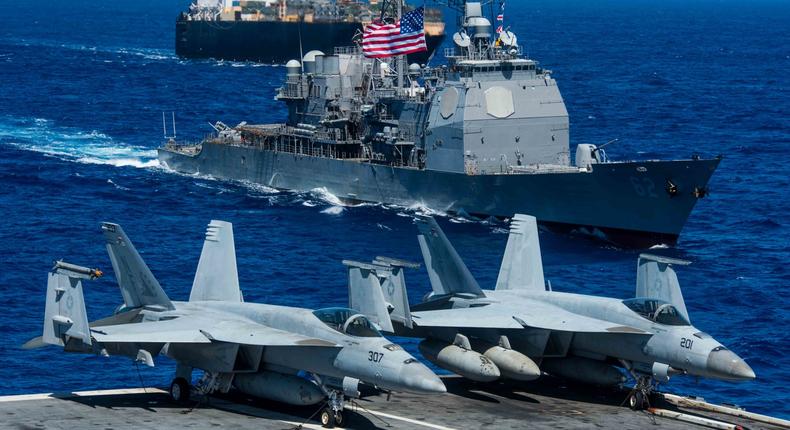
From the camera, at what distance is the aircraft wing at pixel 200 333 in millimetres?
38500

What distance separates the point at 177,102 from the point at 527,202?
246 feet

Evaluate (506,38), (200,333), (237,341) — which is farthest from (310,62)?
(237,341)

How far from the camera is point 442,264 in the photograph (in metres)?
45.4

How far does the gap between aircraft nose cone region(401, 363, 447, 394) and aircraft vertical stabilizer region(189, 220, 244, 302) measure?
9.69 metres

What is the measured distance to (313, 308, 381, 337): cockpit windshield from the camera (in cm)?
3825

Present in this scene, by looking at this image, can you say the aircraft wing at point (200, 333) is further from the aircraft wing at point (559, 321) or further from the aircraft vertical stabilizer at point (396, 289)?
the aircraft wing at point (559, 321)

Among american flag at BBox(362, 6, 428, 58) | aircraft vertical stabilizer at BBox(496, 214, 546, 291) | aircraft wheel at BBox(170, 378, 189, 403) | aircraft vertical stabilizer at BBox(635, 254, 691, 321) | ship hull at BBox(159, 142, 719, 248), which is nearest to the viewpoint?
aircraft wheel at BBox(170, 378, 189, 403)

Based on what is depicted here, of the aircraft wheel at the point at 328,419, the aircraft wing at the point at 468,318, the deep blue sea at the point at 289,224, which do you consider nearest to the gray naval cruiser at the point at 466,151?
the deep blue sea at the point at 289,224

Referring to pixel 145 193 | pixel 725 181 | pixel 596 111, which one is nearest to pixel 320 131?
pixel 145 193

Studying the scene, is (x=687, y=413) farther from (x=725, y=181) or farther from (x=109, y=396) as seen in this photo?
(x=725, y=181)

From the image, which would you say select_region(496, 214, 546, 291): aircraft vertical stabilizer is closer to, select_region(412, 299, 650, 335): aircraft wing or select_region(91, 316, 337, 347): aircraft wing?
select_region(412, 299, 650, 335): aircraft wing

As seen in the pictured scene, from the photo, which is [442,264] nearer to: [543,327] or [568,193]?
[543,327]

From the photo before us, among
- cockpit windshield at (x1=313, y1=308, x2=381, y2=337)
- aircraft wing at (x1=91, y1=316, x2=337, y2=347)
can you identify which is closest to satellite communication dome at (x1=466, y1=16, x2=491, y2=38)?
aircraft wing at (x1=91, y1=316, x2=337, y2=347)

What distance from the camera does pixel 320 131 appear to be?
91562 millimetres
